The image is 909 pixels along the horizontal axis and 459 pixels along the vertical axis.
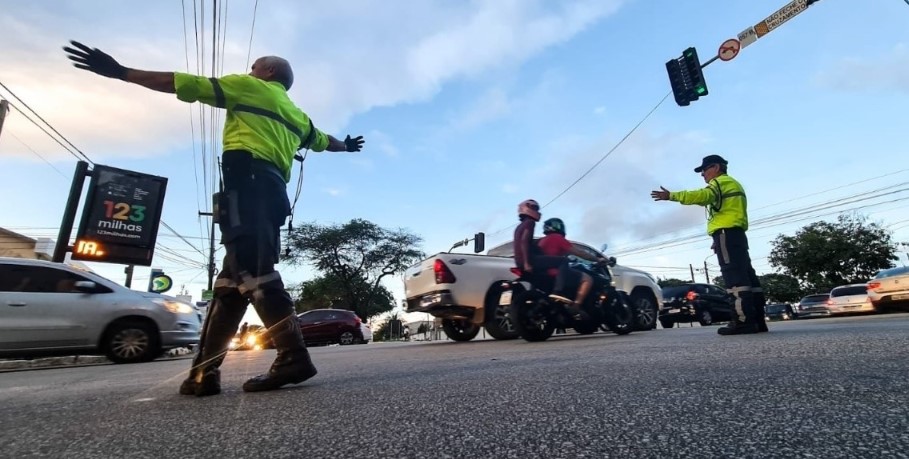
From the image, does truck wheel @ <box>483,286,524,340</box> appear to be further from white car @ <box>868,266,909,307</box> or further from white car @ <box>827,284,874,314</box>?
white car @ <box>827,284,874,314</box>

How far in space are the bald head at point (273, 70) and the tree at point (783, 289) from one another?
4768 centimetres

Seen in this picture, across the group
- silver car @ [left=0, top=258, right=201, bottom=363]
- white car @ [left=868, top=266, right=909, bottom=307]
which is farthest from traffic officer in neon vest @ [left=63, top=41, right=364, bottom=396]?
white car @ [left=868, top=266, right=909, bottom=307]

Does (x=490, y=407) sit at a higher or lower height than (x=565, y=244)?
lower

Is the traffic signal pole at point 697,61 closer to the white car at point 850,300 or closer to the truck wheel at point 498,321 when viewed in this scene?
the truck wheel at point 498,321

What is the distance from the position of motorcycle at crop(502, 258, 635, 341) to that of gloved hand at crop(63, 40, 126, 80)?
490cm

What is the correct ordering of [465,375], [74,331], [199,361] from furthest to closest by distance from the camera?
[74,331]
[465,375]
[199,361]

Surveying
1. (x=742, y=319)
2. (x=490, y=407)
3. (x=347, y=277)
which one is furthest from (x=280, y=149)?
(x=347, y=277)

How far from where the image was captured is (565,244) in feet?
21.2

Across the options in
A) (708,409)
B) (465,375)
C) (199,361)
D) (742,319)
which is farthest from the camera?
(742,319)

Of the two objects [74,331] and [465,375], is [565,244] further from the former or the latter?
[74,331]

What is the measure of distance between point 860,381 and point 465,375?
1657 mm

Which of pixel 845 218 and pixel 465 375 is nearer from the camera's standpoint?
pixel 465 375

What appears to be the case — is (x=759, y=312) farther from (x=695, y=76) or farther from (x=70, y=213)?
(x=70, y=213)

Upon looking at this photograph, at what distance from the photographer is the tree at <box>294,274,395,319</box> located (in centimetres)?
3900
